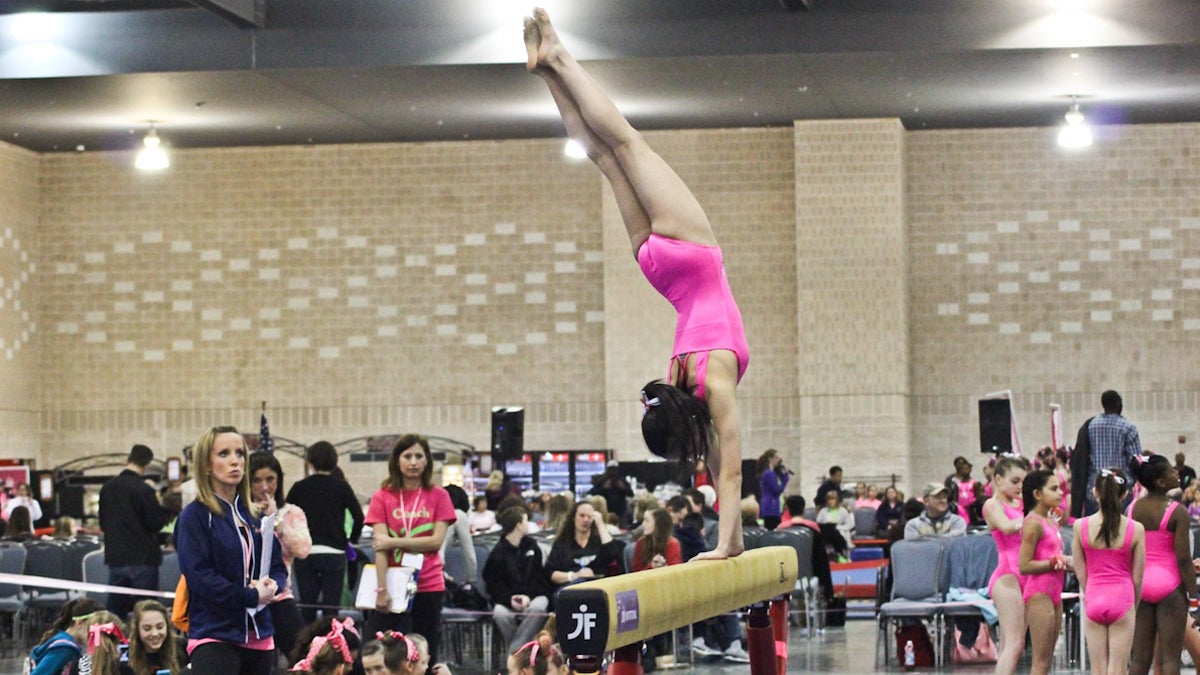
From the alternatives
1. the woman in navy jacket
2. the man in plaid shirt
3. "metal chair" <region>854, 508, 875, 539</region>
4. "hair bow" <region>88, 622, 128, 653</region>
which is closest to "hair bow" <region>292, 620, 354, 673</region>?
"hair bow" <region>88, 622, 128, 653</region>

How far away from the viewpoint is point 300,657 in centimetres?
749

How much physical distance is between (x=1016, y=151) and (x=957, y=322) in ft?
8.29

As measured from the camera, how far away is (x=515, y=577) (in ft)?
38.1

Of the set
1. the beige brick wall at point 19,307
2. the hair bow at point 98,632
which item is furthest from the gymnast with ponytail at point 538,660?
the beige brick wall at point 19,307

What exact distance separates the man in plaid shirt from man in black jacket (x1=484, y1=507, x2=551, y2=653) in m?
4.14

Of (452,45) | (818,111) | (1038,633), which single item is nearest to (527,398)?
(818,111)

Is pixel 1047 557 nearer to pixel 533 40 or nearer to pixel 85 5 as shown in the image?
pixel 533 40

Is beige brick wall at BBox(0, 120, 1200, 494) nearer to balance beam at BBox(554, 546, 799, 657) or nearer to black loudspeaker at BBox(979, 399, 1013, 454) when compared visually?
black loudspeaker at BBox(979, 399, 1013, 454)

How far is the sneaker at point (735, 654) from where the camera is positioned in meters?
12.9

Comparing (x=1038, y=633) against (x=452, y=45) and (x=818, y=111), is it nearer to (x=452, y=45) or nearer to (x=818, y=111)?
(x=452, y=45)

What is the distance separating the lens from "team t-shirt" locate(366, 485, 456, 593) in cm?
889

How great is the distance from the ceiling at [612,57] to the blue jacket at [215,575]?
433 inches

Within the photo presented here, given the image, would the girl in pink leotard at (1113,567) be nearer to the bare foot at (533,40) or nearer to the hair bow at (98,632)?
the bare foot at (533,40)

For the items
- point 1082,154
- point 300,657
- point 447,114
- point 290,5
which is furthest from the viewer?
point 1082,154
